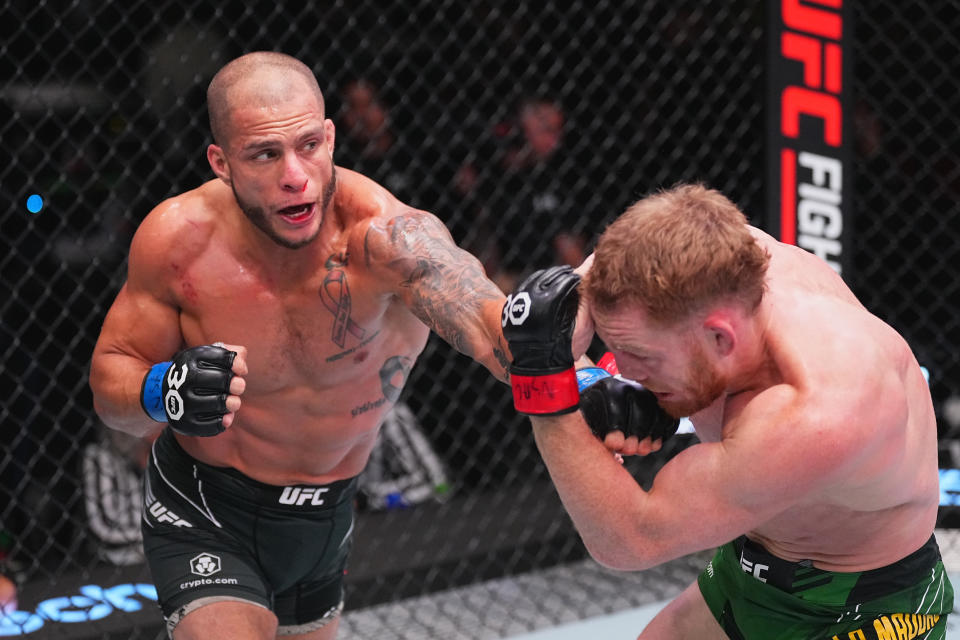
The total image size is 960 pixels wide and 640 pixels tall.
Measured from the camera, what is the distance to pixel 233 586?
1919 mm

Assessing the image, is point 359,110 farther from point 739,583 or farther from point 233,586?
point 739,583

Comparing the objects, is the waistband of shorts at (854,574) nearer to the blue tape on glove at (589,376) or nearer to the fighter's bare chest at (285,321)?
Answer: the blue tape on glove at (589,376)

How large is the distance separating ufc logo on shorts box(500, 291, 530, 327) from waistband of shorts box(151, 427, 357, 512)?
32.1 inches

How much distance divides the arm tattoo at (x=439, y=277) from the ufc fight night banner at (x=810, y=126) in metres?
1.81

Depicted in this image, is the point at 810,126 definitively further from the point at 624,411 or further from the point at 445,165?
the point at 624,411

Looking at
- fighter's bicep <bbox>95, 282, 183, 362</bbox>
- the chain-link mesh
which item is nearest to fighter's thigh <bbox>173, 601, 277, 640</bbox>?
A: fighter's bicep <bbox>95, 282, 183, 362</bbox>

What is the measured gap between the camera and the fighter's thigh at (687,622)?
1736mm

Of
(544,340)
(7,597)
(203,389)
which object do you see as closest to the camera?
(544,340)

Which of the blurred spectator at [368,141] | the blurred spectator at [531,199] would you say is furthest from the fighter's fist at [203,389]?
the blurred spectator at [531,199]

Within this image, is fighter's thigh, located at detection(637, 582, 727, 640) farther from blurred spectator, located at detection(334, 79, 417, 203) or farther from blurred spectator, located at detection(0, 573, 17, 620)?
blurred spectator, located at detection(334, 79, 417, 203)

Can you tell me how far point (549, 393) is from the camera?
4.53 feet

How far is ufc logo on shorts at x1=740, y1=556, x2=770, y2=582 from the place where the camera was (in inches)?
64.5

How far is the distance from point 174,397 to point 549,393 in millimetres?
626

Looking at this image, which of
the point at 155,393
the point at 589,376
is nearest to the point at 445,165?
the point at 155,393
